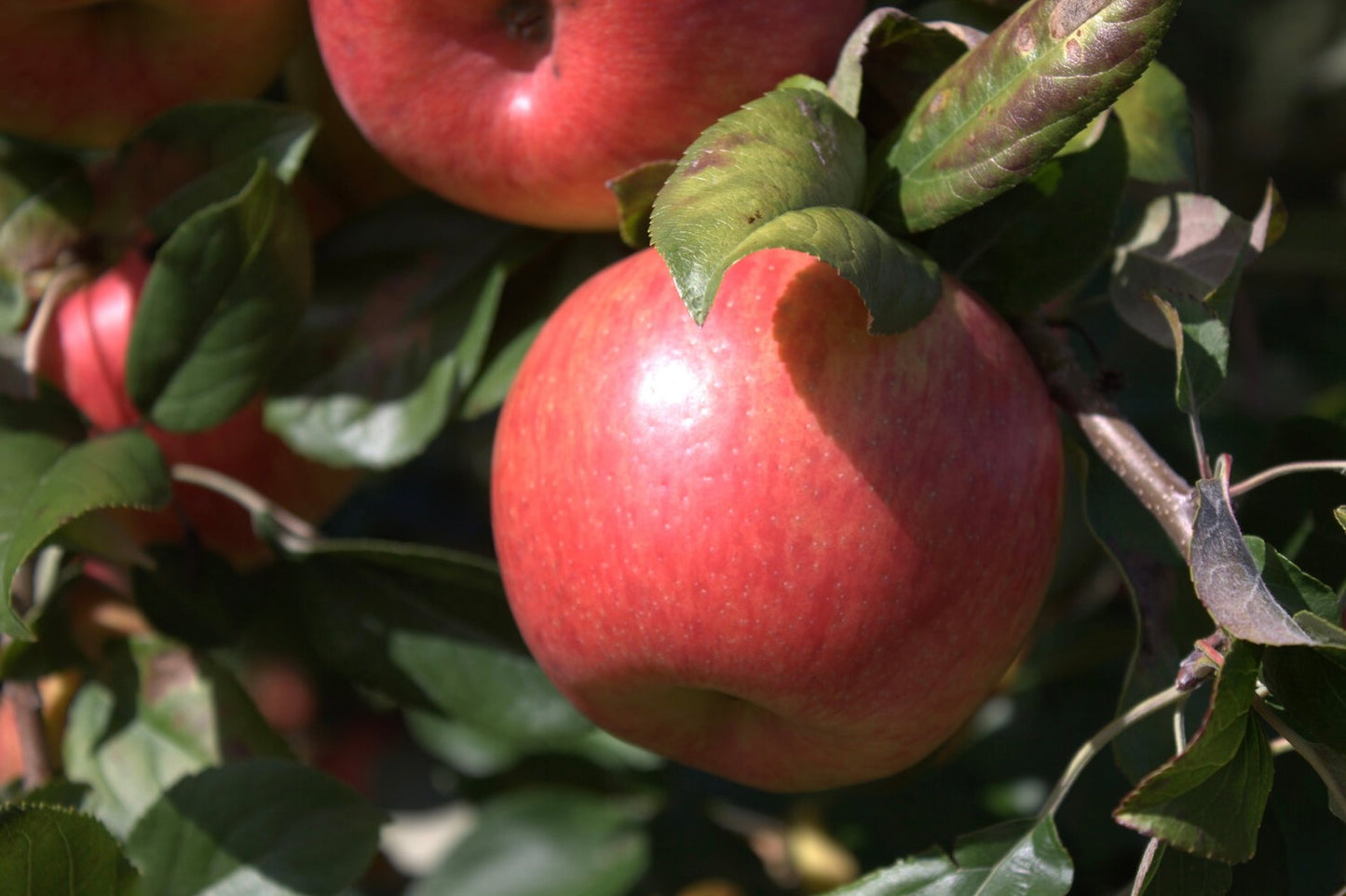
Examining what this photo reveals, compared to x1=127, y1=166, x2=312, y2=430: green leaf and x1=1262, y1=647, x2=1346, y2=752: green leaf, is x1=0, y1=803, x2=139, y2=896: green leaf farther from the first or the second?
x1=1262, y1=647, x2=1346, y2=752: green leaf

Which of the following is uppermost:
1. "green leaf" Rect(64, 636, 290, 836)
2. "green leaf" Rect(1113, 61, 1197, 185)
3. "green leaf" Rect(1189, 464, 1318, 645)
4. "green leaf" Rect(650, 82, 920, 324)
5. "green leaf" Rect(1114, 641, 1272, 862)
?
"green leaf" Rect(650, 82, 920, 324)

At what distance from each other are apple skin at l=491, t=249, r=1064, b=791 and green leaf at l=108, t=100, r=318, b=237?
250mm

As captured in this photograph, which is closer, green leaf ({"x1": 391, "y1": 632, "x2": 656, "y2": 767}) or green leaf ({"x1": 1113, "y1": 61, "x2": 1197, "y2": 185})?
green leaf ({"x1": 1113, "y1": 61, "x2": 1197, "y2": 185})

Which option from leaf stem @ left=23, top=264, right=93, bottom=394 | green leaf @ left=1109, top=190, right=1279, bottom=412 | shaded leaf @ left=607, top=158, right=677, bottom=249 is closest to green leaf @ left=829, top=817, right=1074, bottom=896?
green leaf @ left=1109, top=190, right=1279, bottom=412

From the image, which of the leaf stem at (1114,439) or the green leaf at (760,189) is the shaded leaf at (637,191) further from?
the leaf stem at (1114,439)

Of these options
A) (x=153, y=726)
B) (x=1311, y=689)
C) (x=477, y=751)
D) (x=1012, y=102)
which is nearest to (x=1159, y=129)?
(x=1012, y=102)

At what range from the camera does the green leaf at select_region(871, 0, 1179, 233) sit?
0.46 metres

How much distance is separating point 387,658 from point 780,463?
1.20ft

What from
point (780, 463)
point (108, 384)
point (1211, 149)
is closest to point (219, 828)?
point (108, 384)

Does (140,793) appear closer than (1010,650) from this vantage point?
No

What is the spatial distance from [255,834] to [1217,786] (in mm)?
481

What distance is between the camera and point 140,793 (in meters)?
0.75

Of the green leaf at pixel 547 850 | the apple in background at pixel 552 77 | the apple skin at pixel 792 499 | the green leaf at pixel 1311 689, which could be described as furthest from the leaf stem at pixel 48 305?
the green leaf at pixel 1311 689

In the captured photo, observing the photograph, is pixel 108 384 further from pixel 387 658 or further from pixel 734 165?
pixel 734 165
